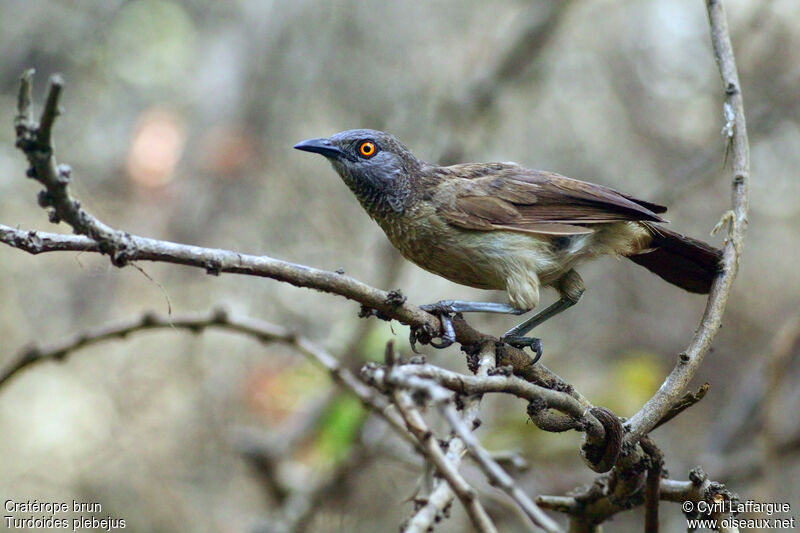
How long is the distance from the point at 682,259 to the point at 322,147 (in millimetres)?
1896

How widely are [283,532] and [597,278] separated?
5.42 meters

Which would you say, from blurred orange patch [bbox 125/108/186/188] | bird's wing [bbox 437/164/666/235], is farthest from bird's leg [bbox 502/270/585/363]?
blurred orange patch [bbox 125/108/186/188]

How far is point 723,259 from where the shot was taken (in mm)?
3240

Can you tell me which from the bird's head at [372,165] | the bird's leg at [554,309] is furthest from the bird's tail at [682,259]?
the bird's head at [372,165]

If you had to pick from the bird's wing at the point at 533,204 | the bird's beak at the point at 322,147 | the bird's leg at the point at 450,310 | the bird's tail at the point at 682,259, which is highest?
the bird's beak at the point at 322,147

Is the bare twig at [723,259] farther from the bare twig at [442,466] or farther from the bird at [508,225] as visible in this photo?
the bare twig at [442,466]

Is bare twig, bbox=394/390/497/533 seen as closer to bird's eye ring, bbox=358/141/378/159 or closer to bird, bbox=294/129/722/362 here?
bird, bbox=294/129/722/362

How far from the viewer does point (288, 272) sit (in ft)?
7.68

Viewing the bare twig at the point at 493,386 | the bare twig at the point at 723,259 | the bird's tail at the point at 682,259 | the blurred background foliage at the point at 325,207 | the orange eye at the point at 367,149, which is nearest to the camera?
the bare twig at the point at 493,386

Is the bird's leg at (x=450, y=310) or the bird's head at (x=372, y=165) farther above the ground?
the bird's head at (x=372, y=165)

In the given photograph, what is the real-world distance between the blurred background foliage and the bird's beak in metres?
1.91

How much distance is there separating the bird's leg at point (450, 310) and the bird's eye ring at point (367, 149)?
1.05 meters

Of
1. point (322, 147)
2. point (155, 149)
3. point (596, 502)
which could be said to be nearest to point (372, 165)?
point (322, 147)

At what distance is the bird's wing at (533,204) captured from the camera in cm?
391
